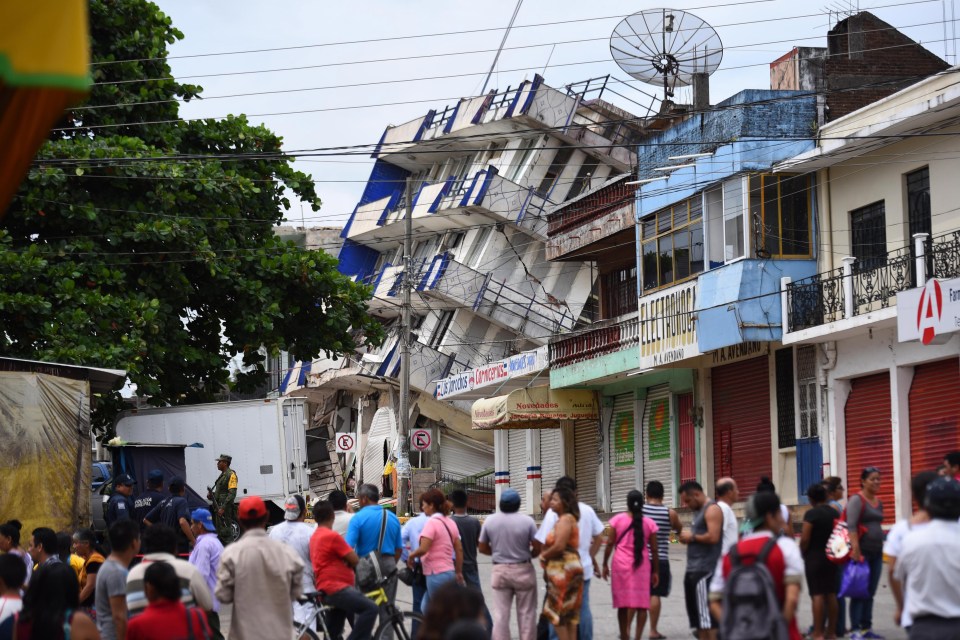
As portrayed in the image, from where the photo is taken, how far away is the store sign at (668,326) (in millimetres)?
29031

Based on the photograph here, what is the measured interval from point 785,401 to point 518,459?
16063 mm

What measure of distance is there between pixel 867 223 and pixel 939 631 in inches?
740

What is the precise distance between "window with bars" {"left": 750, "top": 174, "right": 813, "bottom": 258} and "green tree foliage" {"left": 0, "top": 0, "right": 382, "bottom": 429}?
24.9ft

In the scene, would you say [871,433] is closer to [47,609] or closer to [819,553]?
[819,553]

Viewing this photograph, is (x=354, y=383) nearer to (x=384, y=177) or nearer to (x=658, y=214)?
(x=384, y=177)

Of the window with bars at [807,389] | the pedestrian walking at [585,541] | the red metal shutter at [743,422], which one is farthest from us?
the red metal shutter at [743,422]

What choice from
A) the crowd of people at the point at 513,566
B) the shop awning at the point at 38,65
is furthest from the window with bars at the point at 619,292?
the shop awning at the point at 38,65

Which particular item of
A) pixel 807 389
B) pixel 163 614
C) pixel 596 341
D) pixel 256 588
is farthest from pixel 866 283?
pixel 163 614

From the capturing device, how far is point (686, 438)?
3228cm

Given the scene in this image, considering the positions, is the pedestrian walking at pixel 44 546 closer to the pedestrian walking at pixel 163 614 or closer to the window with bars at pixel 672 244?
the pedestrian walking at pixel 163 614

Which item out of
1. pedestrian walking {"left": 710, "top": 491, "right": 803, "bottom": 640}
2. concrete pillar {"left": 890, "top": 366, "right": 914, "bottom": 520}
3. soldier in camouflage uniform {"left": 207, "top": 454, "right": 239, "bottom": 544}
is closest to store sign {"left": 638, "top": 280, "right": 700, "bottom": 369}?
concrete pillar {"left": 890, "top": 366, "right": 914, "bottom": 520}

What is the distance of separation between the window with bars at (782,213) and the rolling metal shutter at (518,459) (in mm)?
16259

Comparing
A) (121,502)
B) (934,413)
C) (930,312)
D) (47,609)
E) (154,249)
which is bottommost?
(47,609)

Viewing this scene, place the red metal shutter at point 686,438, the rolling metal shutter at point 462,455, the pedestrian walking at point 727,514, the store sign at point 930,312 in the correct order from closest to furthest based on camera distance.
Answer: the pedestrian walking at point 727,514
the store sign at point 930,312
the red metal shutter at point 686,438
the rolling metal shutter at point 462,455
